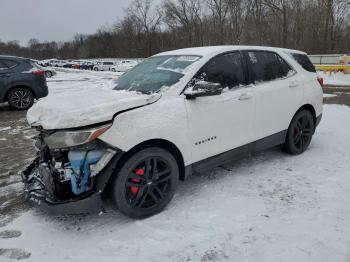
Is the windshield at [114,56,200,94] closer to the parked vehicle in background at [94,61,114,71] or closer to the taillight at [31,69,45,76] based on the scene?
the taillight at [31,69,45,76]

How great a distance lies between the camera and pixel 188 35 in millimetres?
64875

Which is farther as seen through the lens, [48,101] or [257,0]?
[257,0]

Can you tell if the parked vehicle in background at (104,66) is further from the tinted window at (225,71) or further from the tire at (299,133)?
the tinted window at (225,71)

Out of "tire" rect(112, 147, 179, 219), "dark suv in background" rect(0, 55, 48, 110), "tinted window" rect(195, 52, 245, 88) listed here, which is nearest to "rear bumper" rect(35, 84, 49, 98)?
"dark suv in background" rect(0, 55, 48, 110)

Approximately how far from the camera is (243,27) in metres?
51.4

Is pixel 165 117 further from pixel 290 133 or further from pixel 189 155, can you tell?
pixel 290 133

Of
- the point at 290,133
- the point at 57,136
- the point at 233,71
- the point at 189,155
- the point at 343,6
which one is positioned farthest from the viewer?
the point at 343,6

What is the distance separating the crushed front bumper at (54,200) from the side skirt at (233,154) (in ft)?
3.67

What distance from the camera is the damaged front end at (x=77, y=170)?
3.14 meters

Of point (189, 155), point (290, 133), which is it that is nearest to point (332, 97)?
point (290, 133)

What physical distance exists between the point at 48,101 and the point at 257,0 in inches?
1903

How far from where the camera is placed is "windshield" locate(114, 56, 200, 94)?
12.9ft

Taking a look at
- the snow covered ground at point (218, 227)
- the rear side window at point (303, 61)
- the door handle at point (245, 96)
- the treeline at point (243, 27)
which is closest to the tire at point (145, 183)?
the snow covered ground at point (218, 227)

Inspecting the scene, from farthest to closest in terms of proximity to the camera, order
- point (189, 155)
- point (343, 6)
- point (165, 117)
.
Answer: point (343, 6) → point (189, 155) → point (165, 117)
